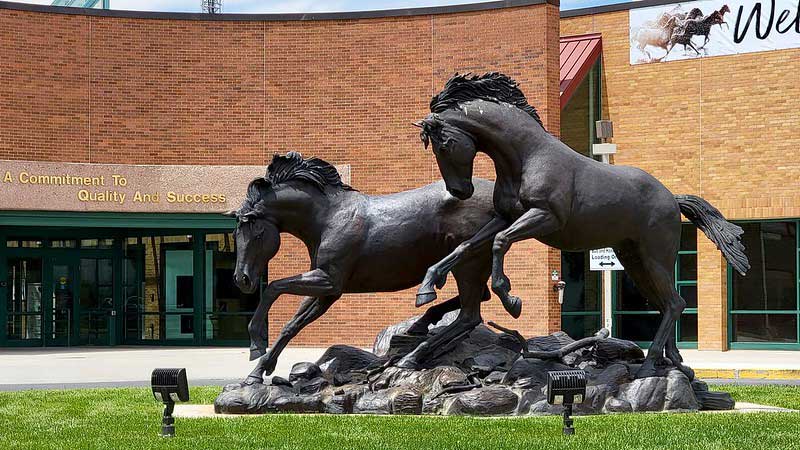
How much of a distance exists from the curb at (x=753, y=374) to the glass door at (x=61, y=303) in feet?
54.9

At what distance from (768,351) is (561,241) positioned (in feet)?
57.7

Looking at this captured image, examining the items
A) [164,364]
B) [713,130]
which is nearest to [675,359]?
[164,364]

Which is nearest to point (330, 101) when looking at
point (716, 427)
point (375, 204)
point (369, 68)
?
point (369, 68)

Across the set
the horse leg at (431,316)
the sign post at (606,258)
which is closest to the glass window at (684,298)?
the sign post at (606,258)

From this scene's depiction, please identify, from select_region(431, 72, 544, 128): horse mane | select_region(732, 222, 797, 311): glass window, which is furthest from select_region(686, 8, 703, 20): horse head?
select_region(431, 72, 544, 128): horse mane

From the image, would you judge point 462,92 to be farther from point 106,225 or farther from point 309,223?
point 106,225

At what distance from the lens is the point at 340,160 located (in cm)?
2744

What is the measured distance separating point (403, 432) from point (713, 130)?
19.5 metres

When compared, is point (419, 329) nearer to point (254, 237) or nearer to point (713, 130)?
point (254, 237)

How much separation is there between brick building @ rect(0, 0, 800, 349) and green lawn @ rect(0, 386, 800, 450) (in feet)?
49.4

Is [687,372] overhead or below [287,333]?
below

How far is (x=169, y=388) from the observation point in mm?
9977

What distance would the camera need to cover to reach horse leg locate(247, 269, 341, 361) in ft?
38.0

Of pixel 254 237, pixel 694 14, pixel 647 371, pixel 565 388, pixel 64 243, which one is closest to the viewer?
pixel 565 388
